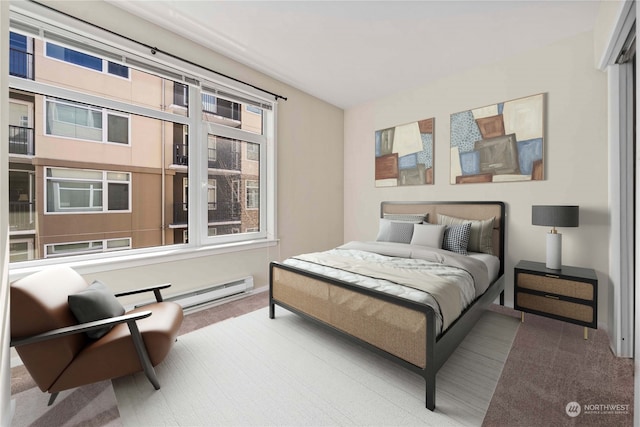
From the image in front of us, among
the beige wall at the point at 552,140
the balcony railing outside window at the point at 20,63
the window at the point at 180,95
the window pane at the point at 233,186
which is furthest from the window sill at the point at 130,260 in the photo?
the beige wall at the point at 552,140

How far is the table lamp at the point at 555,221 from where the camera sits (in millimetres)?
2453

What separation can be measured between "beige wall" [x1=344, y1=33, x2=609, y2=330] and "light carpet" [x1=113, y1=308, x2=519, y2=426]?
1.23 meters

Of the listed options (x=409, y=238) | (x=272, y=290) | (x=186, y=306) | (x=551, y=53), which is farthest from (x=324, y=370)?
(x=551, y=53)

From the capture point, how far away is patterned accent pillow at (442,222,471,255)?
3.01m

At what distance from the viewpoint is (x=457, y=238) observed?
3043 millimetres

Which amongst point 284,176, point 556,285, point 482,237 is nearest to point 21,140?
point 284,176

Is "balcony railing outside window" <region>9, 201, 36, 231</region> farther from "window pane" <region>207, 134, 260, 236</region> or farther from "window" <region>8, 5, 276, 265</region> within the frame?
"window pane" <region>207, 134, 260, 236</region>

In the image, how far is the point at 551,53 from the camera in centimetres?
283

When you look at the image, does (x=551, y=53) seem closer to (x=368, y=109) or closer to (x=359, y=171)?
(x=368, y=109)

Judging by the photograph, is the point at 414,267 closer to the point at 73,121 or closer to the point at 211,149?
the point at 211,149

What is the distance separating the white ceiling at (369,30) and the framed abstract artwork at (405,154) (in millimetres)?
753

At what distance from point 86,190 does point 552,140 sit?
4721 mm

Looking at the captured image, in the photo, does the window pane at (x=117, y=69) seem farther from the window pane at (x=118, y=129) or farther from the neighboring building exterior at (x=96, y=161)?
the window pane at (x=118, y=129)

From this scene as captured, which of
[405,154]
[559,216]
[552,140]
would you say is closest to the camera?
[559,216]
